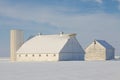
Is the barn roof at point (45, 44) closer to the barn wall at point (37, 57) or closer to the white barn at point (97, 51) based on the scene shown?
the barn wall at point (37, 57)

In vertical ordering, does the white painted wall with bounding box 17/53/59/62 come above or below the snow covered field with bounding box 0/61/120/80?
below

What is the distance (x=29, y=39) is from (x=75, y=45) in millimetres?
9644

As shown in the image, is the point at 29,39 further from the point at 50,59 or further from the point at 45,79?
the point at 45,79

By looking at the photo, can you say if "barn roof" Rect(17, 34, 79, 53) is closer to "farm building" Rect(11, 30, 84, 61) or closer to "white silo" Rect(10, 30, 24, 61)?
"farm building" Rect(11, 30, 84, 61)

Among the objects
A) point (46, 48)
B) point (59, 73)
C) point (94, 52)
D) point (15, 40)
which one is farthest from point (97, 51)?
point (59, 73)

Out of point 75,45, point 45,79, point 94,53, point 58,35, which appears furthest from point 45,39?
point 45,79

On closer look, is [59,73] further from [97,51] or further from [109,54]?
[109,54]

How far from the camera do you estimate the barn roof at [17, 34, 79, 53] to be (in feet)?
159

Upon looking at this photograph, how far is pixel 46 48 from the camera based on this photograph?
49.2 metres

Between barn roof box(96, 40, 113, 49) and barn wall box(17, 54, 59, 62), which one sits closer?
barn wall box(17, 54, 59, 62)

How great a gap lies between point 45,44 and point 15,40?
22.9ft

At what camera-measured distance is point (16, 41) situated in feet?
177

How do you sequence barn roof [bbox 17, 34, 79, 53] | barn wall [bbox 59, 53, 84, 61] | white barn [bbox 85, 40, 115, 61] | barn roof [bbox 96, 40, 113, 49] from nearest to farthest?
barn wall [bbox 59, 53, 84, 61] < barn roof [bbox 17, 34, 79, 53] < white barn [bbox 85, 40, 115, 61] < barn roof [bbox 96, 40, 113, 49]

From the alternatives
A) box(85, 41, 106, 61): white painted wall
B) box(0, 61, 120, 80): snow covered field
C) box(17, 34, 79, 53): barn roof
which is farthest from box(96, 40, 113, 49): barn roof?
box(0, 61, 120, 80): snow covered field
